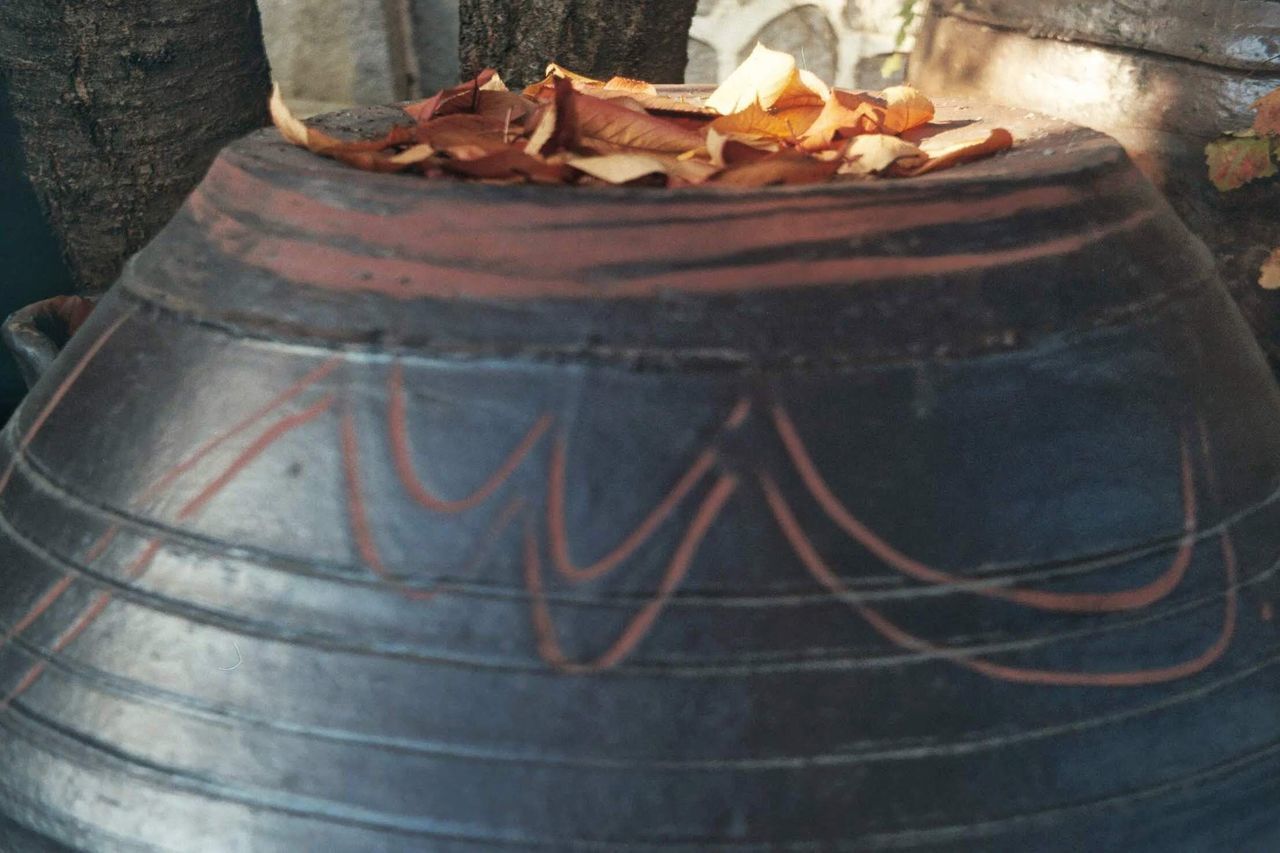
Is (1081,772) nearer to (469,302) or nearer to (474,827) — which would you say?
(474,827)

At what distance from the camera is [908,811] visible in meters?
0.92

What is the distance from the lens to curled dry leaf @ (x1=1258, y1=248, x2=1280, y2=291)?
1652 mm

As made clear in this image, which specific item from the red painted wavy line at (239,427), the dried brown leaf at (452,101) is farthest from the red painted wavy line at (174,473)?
the dried brown leaf at (452,101)

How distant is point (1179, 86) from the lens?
1.67m

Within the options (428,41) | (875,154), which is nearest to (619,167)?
(875,154)

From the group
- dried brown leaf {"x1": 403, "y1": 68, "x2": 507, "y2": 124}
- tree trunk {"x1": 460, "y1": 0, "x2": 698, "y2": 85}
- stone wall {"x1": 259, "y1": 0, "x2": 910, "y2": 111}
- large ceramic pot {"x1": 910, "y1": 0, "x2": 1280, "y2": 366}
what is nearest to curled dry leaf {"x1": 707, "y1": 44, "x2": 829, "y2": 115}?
dried brown leaf {"x1": 403, "y1": 68, "x2": 507, "y2": 124}

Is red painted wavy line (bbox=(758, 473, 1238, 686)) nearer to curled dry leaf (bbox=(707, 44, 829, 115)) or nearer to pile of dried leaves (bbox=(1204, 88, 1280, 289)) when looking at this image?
curled dry leaf (bbox=(707, 44, 829, 115))

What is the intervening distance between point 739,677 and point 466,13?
1.43 metres

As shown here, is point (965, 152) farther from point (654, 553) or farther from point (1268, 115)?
point (1268, 115)

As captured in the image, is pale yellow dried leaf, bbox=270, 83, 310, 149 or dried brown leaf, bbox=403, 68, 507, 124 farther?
dried brown leaf, bbox=403, 68, 507, 124

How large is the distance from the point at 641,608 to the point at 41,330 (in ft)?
2.50

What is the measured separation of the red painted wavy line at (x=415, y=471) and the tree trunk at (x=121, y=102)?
1.10 metres

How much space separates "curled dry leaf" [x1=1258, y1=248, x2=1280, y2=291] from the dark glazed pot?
2.22ft

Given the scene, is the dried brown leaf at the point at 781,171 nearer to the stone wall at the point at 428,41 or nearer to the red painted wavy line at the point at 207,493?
the red painted wavy line at the point at 207,493
